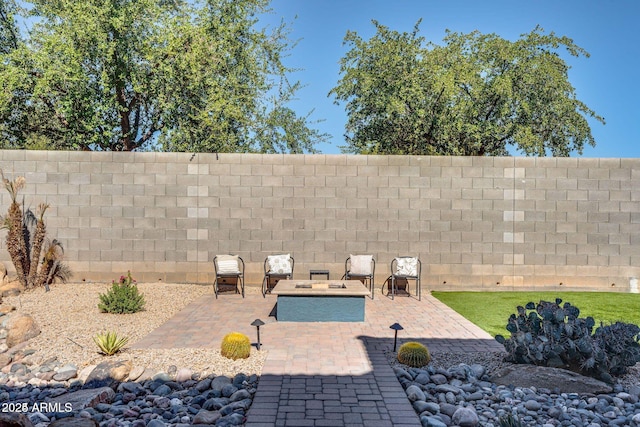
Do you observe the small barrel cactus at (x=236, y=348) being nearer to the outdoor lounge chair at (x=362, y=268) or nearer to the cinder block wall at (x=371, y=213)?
the outdoor lounge chair at (x=362, y=268)

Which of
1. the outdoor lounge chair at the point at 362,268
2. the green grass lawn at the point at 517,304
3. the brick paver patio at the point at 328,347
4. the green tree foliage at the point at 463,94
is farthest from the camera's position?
the green tree foliage at the point at 463,94

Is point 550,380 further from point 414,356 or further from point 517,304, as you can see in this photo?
point 517,304

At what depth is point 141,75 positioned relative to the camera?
1256 cm

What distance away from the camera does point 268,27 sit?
14555mm

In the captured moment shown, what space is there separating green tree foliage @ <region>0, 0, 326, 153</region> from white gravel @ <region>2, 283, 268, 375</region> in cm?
565

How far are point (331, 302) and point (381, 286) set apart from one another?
2.92 meters

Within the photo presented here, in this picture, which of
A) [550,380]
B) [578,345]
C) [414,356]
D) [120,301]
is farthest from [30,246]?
[578,345]

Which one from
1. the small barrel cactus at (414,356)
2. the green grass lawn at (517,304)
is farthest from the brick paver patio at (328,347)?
the green grass lawn at (517,304)

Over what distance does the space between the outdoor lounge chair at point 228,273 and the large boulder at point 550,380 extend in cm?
547

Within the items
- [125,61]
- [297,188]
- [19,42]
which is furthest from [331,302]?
[19,42]

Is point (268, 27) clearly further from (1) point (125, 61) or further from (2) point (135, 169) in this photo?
(2) point (135, 169)

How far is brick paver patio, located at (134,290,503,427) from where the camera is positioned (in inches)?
139

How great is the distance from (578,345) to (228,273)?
239 inches

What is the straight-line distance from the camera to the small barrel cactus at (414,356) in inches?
182
